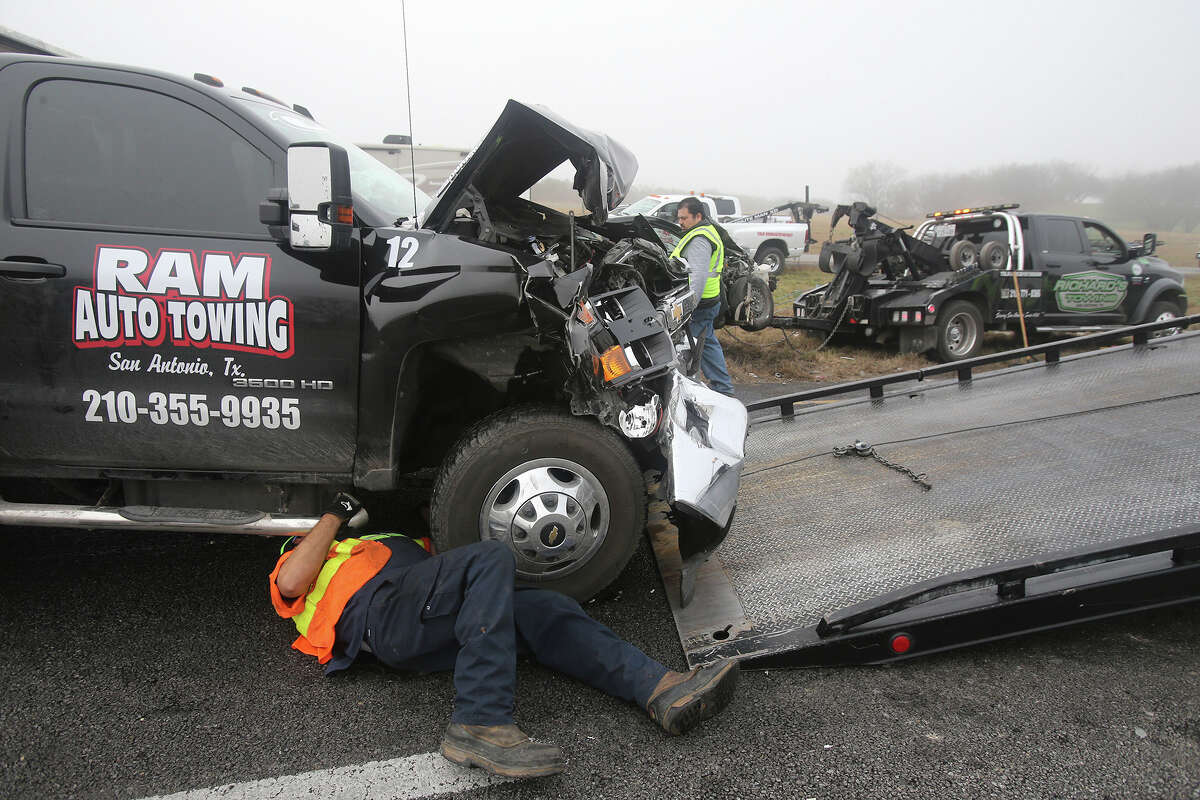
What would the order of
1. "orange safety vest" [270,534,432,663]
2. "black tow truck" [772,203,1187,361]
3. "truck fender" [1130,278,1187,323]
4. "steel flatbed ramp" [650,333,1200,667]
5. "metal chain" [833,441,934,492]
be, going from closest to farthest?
"steel flatbed ramp" [650,333,1200,667], "orange safety vest" [270,534,432,663], "metal chain" [833,441,934,492], "black tow truck" [772,203,1187,361], "truck fender" [1130,278,1187,323]

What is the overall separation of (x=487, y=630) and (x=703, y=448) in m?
1.09

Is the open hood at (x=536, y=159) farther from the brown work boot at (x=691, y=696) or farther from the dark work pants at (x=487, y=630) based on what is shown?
the brown work boot at (x=691, y=696)

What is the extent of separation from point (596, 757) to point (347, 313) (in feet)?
5.76

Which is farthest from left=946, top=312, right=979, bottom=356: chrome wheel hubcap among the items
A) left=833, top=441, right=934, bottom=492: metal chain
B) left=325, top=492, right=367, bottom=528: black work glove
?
left=325, top=492, right=367, bottom=528: black work glove

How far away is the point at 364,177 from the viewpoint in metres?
3.28

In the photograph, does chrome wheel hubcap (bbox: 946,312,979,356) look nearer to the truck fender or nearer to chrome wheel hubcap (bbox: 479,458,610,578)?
the truck fender

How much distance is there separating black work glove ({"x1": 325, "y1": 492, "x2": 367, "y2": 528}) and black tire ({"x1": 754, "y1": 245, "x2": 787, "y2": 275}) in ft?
56.8

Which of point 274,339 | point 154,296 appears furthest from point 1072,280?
point 154,296

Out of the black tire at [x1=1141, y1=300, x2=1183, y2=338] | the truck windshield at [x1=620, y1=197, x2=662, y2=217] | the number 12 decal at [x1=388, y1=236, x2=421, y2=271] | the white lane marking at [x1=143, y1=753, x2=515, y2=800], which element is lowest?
the white lane marking at [x1=143, y1=753, x2=515, y2=800]

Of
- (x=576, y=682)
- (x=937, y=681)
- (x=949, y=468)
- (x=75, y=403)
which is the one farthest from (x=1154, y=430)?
(x=75, y=403)

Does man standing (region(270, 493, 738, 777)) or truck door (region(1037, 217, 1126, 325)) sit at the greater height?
truck door (region(1037, 217, 1126, 325))

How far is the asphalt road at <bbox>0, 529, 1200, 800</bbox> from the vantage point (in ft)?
6.78

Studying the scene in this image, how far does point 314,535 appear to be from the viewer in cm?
267

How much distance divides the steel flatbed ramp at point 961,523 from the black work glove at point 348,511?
1.27 m
